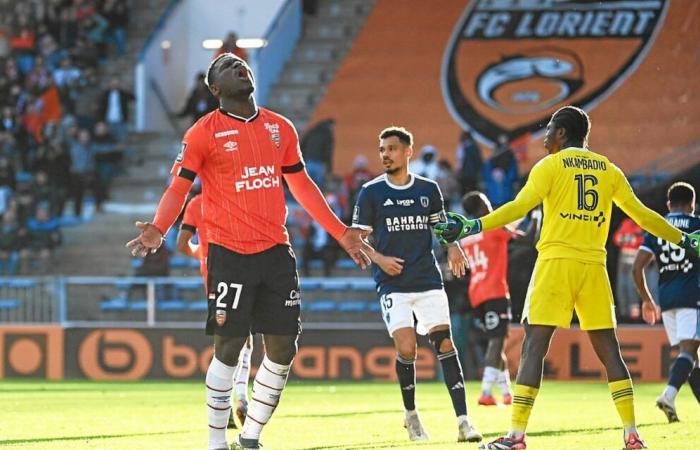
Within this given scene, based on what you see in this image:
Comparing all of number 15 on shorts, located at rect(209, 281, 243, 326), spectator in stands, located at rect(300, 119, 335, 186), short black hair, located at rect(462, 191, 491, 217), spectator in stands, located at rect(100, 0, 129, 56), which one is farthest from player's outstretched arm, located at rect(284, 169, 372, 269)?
spectator in stands, located at rect(100, 0, 129, 56)

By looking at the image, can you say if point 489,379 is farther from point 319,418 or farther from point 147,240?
point 147,240

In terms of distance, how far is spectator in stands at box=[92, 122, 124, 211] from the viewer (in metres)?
28.2

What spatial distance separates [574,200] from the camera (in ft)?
29.6

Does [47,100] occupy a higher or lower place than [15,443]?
higher

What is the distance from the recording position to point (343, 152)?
1156 inches

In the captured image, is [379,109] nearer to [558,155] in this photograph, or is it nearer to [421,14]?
[421,14]

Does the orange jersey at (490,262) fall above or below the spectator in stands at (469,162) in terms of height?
below

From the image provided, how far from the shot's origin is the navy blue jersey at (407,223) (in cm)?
1104

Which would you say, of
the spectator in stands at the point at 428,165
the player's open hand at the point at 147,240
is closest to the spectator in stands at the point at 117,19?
the spectator in stands at the point at 428,165

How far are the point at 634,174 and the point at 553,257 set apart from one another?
52.5 feet

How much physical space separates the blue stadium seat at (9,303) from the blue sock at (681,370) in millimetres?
11828

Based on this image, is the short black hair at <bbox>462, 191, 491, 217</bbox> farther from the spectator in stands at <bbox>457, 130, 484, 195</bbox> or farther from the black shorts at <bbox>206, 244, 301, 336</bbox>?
the spectator in stands at <bbox>457, 130, 484, 195</bbox>

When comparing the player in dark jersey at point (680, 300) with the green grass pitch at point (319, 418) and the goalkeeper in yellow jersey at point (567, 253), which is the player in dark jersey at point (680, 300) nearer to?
the green grass pitch at point (319, 418)

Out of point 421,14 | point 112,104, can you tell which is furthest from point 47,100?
point 421,14
